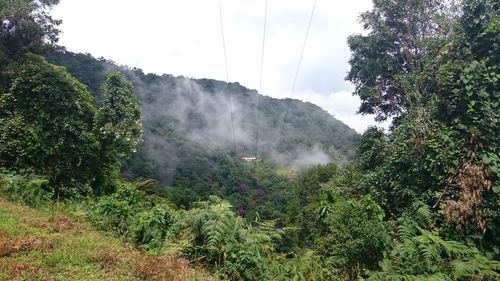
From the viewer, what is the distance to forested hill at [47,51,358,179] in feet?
197

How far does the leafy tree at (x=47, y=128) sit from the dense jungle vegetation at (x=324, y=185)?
0.05m

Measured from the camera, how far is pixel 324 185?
13.8 metres

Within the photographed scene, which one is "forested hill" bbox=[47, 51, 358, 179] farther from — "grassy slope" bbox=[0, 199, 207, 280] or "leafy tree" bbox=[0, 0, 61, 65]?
"grassy slope" bbox=[0, 199, 207, 280]

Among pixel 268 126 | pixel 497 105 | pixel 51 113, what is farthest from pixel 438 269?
pixel 268 126

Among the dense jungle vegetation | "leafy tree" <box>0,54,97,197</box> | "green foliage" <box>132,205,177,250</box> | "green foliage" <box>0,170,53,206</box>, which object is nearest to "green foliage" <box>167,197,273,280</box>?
the dense jungle vegetation

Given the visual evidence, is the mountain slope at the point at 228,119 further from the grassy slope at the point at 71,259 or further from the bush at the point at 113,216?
the grassy slope at the point at 71,259

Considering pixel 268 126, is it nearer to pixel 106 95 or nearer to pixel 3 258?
pixel 106 95

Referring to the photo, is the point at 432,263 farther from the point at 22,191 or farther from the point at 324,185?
the point at 22,191

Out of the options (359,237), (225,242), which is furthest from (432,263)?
(225,242)

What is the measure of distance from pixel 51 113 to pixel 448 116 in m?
12.9

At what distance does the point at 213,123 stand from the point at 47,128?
84.8m

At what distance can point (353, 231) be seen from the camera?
23.0ft

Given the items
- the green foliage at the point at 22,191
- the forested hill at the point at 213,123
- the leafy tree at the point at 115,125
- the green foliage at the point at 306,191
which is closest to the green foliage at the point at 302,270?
the green foliage at the point at 22,191

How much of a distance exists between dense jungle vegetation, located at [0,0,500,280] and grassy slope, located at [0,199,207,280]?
0.09 feet
